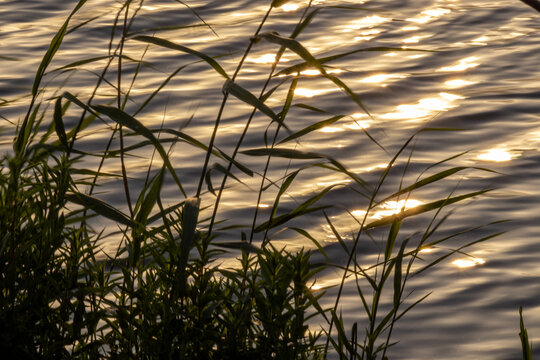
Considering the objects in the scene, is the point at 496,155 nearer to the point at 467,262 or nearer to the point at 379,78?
the point at 467,262

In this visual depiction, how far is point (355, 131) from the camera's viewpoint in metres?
5.49

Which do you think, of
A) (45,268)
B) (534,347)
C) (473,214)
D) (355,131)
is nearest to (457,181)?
(473,214)

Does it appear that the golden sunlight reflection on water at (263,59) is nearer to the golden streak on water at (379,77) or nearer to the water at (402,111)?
the water at (402,111)

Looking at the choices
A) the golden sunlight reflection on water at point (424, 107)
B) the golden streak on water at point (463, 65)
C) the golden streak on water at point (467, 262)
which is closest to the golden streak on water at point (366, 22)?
the golden streak on water at point (463, 65)

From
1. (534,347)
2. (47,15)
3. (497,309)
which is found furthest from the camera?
(47,15)

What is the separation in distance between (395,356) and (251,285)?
1299mm

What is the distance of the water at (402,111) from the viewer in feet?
12.2

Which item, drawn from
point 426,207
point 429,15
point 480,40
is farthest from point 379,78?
point 426,207

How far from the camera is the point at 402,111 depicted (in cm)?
568

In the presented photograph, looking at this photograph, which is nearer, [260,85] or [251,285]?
[251,285]

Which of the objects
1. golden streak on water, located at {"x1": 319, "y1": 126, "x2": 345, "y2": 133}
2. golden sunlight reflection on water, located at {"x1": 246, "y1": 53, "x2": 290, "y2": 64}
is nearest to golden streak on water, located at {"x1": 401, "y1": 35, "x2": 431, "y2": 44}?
golden sunlight reflection on water, located at {"x1": 246, "y1": 53, "x2": 290, "y2": 64}

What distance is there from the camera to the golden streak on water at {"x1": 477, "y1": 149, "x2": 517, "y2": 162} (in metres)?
4.96

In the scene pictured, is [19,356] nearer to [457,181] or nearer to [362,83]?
[457,181]

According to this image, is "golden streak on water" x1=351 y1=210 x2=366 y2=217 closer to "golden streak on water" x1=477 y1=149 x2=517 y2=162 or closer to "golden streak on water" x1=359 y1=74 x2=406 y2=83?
"golden streak on water" x1=477 y1=149 x2=517 y2=162
